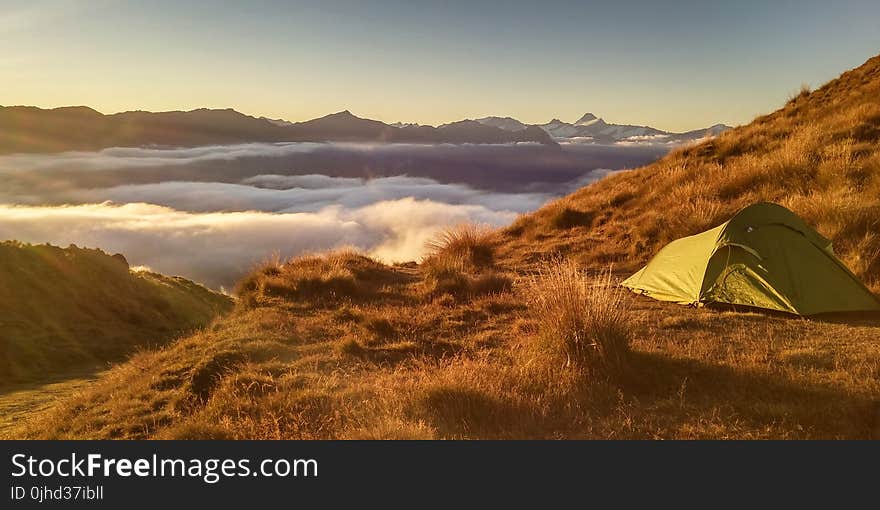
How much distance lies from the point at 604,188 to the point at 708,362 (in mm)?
18225

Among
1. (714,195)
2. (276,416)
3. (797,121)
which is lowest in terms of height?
(276,416)

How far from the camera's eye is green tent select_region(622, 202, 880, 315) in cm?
886

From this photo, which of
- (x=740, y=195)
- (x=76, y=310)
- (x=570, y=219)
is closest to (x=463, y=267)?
(x=570, y=219)

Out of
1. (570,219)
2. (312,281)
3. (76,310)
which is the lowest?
(76,310)

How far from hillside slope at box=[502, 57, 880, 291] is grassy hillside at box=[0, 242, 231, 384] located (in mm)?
12742

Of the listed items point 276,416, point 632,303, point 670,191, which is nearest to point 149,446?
point 276,416

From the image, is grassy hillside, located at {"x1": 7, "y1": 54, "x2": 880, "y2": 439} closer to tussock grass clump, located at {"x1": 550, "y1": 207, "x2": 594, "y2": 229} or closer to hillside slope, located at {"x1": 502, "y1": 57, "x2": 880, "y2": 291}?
hillside slope, located at {"x1": 502, "y1": 57, "x2": 880, "y2": 291}

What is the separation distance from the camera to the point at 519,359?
6859 mm

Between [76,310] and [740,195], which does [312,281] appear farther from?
[76,310]

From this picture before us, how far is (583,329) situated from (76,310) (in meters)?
30.1

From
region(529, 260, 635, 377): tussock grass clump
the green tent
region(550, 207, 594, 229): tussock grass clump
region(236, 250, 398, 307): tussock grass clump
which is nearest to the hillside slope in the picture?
region(550, 207, 594, 229): tussock grass clump

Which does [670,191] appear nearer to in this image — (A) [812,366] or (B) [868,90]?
(B) [868,90]

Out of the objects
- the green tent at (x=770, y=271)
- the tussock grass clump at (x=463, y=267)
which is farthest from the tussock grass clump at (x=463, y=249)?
the green tent at (x=770, y=271)

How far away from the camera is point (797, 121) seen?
22.6 metres
